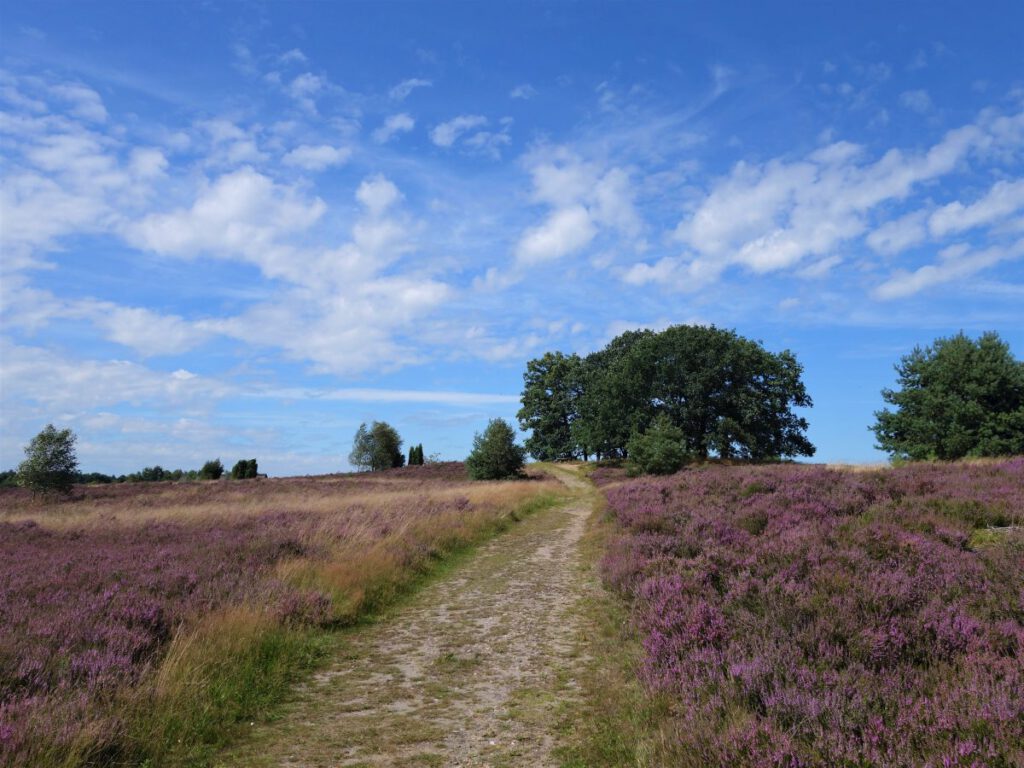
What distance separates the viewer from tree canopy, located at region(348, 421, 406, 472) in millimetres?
81625

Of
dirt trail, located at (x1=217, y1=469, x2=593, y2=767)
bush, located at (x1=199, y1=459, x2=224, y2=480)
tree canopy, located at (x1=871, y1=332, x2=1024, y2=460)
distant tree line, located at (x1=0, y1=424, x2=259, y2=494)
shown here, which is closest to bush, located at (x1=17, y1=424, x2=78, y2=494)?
distant tree line, located at (x1=0, y1=424, x2=259, y2=494)

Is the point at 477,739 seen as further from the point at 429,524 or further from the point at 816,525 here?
the point at 429,524

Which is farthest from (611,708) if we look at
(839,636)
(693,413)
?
(693,413)

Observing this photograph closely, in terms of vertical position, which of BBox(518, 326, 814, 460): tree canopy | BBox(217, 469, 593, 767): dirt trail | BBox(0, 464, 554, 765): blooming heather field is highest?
BBox(518, 326, 814, 460): tree canopy

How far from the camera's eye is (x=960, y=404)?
37750mm

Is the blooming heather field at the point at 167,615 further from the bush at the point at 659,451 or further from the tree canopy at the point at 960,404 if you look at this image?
the tree canopy at the point at 960,404

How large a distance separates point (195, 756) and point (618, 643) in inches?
209

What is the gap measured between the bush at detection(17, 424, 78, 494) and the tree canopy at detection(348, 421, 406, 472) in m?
42.3

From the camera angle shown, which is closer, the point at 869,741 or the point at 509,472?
the point at 869,741

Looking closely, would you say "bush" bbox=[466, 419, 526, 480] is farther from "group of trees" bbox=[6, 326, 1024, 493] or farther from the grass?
the grass

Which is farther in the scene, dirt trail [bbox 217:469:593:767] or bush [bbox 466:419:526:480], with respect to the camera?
bush [bbox 466:419:526:480]

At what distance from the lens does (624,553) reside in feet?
40.9

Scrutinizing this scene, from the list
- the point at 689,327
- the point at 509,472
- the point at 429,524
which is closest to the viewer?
the point at 429,524

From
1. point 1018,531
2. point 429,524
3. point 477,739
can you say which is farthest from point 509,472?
point 477,739
